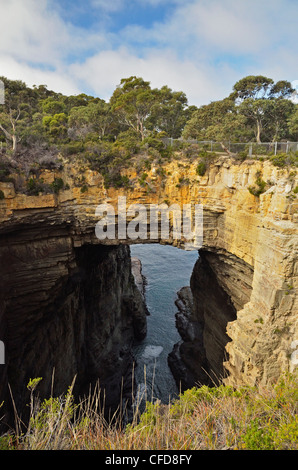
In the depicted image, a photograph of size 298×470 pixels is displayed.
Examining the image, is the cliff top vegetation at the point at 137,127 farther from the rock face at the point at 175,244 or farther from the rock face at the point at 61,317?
the rock face at the point at 61,317

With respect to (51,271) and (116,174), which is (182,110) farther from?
(51,271)

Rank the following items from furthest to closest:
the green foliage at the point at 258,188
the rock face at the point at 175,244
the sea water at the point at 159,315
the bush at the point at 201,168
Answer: the sea water at the point at 159,315, the bush at the point at 201,168, the green foliage at the point at 258,188, the rock face at the point at 175,244

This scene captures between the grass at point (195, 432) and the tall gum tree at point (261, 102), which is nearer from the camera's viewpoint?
the grass at point (195, 432)

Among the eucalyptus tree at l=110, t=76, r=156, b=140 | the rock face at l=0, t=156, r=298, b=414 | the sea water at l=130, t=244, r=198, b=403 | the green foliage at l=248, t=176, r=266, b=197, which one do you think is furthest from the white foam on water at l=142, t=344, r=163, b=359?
the eucalyptus tree at l=110, t=76, r=156, b=140

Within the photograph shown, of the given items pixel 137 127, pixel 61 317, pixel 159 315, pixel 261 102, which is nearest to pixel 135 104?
pixel 137 127

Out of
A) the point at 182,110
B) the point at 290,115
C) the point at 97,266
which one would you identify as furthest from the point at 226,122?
the point at 97,266

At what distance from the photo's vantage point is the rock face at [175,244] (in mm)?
10148

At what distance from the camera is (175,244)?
16.4m

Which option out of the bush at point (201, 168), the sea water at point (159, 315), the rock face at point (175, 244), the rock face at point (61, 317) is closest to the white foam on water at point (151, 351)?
the sea water at point (159, 315)

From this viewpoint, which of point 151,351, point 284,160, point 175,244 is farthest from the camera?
point 151,351

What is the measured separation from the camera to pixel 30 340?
14539 mm

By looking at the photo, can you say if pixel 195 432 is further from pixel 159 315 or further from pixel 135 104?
pixel 159 315
